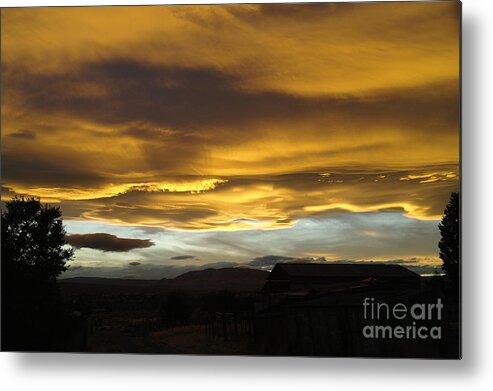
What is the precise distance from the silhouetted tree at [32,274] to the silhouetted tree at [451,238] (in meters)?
2.06

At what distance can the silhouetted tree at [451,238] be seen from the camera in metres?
4.50

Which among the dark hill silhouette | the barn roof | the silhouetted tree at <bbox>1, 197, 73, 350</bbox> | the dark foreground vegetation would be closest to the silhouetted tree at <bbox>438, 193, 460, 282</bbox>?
the dark foreground vegetation

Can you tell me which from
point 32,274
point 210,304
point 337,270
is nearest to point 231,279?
point 210,304

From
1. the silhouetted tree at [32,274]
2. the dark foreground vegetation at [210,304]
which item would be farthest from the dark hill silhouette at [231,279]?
the silhouetted tree at [32,274]

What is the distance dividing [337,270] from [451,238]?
636 millimetres

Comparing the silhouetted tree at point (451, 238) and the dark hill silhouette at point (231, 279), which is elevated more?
the silhouetted tree at point (451, 238)

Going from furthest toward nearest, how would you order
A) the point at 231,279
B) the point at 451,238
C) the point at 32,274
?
1. the point at 32,274
2. the point at 231,279
3. the point at 451,238

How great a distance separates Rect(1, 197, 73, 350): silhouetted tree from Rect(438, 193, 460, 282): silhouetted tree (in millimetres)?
2065

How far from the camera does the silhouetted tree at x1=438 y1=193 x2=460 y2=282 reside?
14.8 ft

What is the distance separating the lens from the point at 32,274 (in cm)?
473

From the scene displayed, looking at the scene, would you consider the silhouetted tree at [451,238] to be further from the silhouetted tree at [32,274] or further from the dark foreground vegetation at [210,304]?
the silhouetted tree at [32,274]

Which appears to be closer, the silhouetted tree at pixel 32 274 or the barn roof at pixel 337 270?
the barn roof at pixel 337 270

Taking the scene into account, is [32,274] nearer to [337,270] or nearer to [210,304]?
[210,304]

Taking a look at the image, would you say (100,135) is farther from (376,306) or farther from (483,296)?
(483,296)
